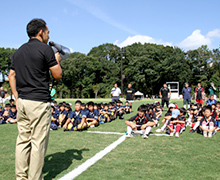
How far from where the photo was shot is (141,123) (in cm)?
671

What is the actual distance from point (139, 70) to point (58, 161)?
47707 mm

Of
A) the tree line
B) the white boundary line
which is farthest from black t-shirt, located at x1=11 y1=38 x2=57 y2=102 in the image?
the tree line

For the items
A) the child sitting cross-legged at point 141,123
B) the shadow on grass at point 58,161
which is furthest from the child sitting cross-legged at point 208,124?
the shadow on grass at point 58,161

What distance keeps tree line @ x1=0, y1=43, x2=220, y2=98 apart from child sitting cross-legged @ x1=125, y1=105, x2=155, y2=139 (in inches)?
1661

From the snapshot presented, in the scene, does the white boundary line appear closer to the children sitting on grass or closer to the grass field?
the grass field

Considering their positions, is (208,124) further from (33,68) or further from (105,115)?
(33,68)

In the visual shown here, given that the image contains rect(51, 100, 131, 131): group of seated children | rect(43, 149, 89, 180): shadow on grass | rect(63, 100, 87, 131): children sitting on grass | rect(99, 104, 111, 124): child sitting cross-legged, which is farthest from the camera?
rect(99, 104, 111, 124): child sitting cross-legged

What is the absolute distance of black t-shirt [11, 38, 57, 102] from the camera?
2.63 metres

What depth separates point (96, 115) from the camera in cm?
880

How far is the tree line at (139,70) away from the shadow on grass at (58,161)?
4436 cm

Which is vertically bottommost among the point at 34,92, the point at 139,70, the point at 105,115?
the point at 105,115

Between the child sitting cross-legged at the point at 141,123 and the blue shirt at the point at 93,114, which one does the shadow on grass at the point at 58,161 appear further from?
the blue shirt at the point at 93,114

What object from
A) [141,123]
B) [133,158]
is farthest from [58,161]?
[141,123]

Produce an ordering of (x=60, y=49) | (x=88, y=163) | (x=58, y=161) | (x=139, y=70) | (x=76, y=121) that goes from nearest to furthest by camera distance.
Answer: (x=60, y=49) < (x=88, y=163) < (x=58, y=161) < (x=76, y=121) < (x=139, y=70)
